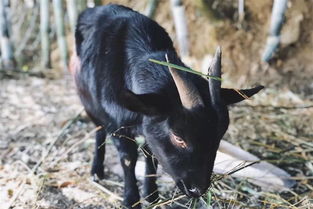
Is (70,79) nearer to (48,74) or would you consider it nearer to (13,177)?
(48,74)

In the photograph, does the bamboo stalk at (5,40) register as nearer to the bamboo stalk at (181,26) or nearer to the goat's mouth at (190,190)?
the bamboo stalk at (181,26)

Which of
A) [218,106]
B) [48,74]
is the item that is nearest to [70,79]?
[48,74]

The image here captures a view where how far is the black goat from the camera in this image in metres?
3.37

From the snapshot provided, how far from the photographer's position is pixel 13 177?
15.8 feet

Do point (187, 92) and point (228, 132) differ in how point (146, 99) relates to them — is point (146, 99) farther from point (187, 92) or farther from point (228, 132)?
point (228, 132)

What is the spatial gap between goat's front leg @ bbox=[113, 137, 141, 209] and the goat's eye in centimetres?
80

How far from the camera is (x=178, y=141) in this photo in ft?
11.3

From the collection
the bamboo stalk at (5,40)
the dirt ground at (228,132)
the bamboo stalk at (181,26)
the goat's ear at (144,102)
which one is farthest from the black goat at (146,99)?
the bamboo stalk at (5,40)

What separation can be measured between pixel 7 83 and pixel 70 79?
90cm

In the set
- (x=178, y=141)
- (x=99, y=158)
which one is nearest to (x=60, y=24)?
(x=99, y=158)

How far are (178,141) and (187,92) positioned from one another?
33 centimetres

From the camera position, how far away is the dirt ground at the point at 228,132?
183 inches

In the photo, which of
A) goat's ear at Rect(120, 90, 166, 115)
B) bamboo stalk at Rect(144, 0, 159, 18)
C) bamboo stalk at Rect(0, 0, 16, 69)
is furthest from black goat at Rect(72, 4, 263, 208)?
bamboo stalk at Rect(0, 0, 16, 69)

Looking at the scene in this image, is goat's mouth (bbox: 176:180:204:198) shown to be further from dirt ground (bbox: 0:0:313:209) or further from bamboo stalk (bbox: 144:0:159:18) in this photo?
bamboo stalk (bbox: 144:0:159:18)
